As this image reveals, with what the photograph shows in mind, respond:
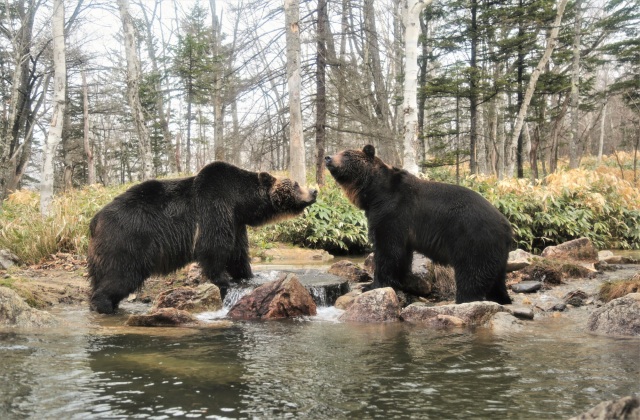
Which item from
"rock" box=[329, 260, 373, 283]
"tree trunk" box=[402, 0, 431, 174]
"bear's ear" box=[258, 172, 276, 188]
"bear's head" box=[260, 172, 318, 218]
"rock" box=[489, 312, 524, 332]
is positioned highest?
"tree trunk" box=[402, 0, 431, 174]

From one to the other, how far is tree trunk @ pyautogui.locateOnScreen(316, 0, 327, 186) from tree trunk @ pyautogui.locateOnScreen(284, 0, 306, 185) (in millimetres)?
1510

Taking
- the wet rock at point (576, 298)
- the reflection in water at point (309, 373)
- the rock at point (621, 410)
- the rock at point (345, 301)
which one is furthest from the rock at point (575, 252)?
the rock at point (621, 410)

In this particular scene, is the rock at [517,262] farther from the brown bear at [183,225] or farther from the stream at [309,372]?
the brown bear at [183,225]

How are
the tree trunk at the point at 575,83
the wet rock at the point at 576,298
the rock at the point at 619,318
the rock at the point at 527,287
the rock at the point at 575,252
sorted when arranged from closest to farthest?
the rock at the point at 619,318, the wet rock at the point at 576,298, the rock at the point at 527,287, the rock at the point at 575,252, the tree trunk at the point at 575,83

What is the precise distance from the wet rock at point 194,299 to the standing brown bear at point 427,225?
209 cm

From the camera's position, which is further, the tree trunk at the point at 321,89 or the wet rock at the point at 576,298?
the tree trunk at the point at 321,89

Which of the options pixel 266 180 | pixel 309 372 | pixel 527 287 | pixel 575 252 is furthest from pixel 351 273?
pixel 309 372

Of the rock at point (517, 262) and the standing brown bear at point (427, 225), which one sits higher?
the standing brown bear at point (427, 225)

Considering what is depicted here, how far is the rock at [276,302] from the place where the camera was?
6566 mm

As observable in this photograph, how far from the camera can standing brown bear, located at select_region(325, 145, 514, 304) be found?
643 centimetres

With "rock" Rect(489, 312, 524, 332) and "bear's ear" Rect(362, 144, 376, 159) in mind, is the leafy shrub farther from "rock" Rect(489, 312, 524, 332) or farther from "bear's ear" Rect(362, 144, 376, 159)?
"rock" Rect(489, 312, 524, 332)

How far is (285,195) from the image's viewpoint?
25.0 feet

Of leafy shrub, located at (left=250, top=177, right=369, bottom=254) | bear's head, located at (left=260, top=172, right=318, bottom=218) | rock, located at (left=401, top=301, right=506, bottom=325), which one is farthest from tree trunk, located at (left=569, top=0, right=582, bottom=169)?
rock, located at (left=401, top=301, right=506, bottom=325)

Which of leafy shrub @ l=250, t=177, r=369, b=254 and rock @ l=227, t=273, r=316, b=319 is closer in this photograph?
rock @ l=227, t=273, r=316, b=319
